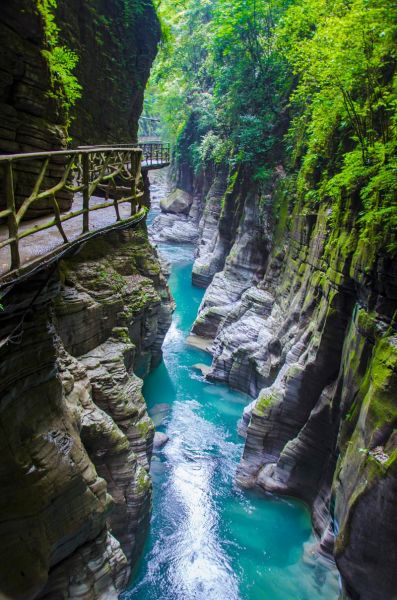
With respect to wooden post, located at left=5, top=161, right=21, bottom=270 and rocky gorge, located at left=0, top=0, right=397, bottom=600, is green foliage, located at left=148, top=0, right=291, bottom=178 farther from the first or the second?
wooden post, located at left=5, top=161, right=21, bottom=270

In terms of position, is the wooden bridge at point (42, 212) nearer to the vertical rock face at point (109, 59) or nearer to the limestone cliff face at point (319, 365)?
the limestone cliff face at point (319, 365)

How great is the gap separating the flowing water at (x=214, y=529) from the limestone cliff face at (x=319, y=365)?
0.66 m

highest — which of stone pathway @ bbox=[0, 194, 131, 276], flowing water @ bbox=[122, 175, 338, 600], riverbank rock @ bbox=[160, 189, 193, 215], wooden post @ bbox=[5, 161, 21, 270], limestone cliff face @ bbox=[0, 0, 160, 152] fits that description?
limestone cliff face @ bbox=[0, 0, 160, 152]

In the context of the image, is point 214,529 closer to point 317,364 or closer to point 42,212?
point 317,364

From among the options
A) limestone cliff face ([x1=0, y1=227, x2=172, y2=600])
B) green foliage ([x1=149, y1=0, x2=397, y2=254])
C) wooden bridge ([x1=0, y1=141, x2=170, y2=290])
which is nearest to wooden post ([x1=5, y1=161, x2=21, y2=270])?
wooden bridge ([x1=0, y1=141, x2=170, y2=290])

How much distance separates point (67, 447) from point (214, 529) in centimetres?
664

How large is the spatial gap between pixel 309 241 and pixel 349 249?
4.08m

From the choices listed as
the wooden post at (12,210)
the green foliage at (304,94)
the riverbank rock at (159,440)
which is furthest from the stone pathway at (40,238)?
the riverbank rock at (159,440)

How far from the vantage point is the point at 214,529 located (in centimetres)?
1080

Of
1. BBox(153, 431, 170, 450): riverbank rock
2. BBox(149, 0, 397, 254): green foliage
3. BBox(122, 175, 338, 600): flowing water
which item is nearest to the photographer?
BBox(149, 0, 397, 254): green foliage

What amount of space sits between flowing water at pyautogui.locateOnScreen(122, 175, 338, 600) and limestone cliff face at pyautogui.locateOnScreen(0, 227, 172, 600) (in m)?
1.14

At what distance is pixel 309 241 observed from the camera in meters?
13.0

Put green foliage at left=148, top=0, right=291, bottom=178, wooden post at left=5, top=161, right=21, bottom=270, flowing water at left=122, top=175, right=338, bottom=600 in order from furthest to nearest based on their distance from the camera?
green foliage at left=148, top=0, right=291, bottom=178
flowing water at left=122, top=175, right=338, bottom=600
wooden post at left=5, top=161, right=21, bottom=270

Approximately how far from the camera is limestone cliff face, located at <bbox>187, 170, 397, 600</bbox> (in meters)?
6.67
